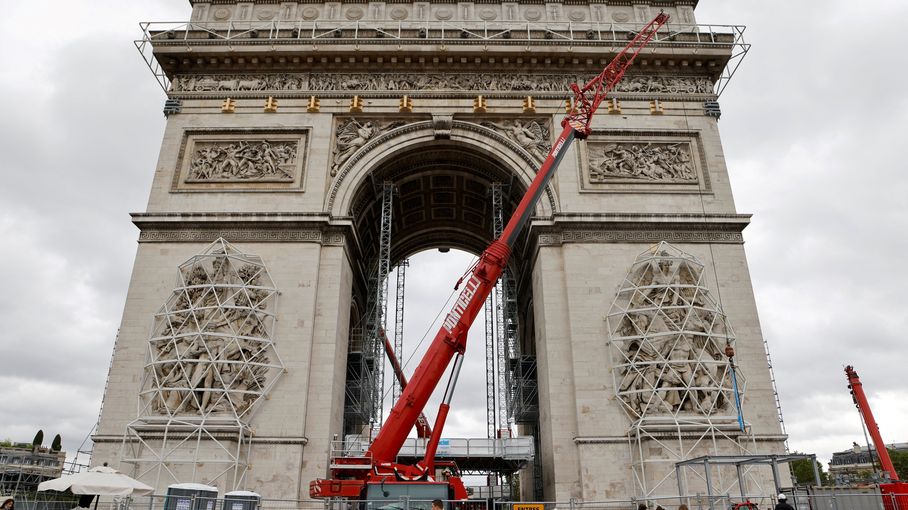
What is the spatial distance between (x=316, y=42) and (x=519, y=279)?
12.9 meters

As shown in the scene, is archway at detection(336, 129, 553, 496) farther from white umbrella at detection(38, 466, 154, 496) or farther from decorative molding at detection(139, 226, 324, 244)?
white umbrella at detection(38, 466, 154, 496)

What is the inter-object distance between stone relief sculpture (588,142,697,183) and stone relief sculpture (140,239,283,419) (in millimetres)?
12148

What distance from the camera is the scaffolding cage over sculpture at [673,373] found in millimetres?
17047

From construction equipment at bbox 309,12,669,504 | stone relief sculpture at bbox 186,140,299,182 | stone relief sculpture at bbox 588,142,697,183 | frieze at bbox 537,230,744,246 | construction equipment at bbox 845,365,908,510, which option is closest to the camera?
construction equipment at bbox 309,12,669,504

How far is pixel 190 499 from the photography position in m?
13.0

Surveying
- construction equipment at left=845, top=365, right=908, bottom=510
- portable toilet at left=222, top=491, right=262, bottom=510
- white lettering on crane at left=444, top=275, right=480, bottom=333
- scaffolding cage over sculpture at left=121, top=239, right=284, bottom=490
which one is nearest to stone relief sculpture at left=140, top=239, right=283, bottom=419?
scaffolding cage over sculpture at left=121, top=239, right=284, bottom=490

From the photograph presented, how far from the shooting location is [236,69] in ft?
75.7

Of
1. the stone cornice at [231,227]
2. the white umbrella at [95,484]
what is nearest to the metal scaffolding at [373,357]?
the stone cornice at [231,227]

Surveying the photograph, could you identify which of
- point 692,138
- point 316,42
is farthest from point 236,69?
point 692,138

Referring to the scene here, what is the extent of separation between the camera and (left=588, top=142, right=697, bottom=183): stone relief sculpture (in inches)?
845

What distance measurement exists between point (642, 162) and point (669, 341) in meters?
6.90

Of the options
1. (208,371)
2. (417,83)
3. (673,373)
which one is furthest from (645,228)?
(208,371)

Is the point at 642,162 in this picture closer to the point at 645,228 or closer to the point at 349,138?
the point at 645,228

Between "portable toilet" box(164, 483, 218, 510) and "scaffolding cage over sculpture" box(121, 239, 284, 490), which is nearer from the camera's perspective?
"portable toilet" box(164, 483, 218, 510)
